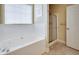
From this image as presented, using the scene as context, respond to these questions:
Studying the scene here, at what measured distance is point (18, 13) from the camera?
1.53 meters

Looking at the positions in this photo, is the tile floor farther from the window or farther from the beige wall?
the window

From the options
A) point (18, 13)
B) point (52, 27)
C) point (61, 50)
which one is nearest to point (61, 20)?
point (52, 27)

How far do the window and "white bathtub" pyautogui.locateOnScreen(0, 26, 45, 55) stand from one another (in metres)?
0.11

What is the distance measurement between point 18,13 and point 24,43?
38 cm

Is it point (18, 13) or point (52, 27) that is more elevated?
point (18, 13)

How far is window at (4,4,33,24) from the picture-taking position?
Result: 151 cm

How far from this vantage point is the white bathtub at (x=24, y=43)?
1.51 meters

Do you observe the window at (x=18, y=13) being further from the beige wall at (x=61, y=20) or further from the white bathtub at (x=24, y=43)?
the beige wall at (x=61, y=20)

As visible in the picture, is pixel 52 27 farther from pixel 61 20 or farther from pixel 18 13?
pixel 18 13

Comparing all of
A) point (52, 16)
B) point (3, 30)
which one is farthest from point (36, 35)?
point (3, 30)

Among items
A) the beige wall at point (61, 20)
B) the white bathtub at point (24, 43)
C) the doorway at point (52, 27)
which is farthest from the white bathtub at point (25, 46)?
the beige wall at point (61, 20)

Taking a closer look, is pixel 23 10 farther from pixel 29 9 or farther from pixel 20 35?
pixel 20 35
